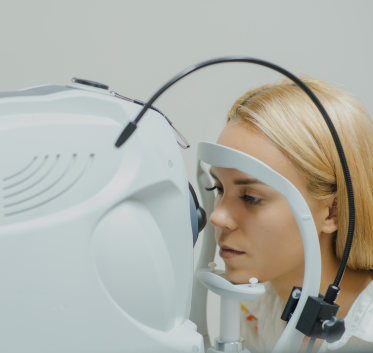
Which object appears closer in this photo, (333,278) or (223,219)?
(223,219)

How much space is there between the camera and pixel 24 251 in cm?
44

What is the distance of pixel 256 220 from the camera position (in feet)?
2.49

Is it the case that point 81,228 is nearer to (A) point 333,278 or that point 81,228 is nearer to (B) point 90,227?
(B) point 90,227

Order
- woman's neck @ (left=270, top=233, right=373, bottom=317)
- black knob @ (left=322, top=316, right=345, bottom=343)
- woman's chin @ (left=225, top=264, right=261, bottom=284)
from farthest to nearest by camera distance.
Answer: woman's neck @ (left=270, top=233, right=373, bottom=317) → woman's chin @ (left=225, top=264, right=261, bottom=284) → black knob @ (left=322, top=316, right=345, bottom=343)

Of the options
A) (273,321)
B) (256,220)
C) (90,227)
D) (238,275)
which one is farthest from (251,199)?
(273,321)

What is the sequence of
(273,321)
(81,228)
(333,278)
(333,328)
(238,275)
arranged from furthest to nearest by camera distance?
(273,321)
(333,278)
(238,275)
(333,328)
(81,228)

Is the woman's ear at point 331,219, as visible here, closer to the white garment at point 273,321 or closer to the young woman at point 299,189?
the young woman at point 299,189

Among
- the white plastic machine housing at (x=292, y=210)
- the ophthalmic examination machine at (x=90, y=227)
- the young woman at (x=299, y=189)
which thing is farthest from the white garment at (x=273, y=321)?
the ophthalmic examination machine at (x=90, y=227)

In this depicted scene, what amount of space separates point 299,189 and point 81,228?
470 millimetres

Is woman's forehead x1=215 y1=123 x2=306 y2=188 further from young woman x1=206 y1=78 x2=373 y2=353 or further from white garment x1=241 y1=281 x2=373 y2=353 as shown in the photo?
white garment x1=241 y1=281 x2=373 y2=353

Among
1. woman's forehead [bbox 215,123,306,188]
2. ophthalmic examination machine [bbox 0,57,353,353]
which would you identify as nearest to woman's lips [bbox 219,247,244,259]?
woman's forehead [bbox 215,123,306,188]

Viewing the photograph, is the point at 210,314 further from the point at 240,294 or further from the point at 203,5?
the point at 203,5

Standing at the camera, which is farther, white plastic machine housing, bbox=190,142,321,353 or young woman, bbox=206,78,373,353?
young woman, bbox=206,78,373,353

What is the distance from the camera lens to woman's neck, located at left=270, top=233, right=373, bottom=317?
91 cm
